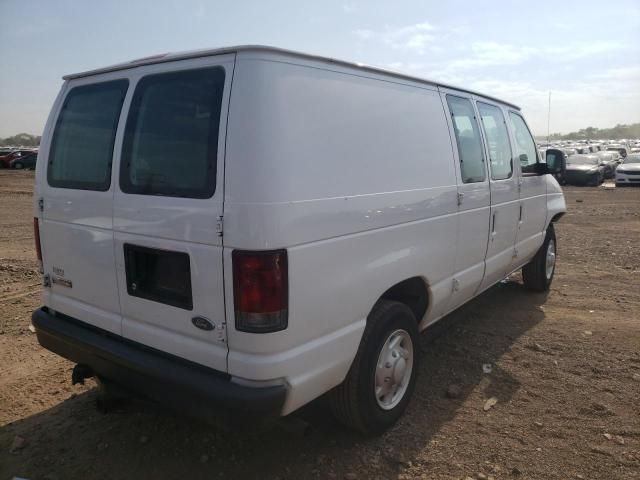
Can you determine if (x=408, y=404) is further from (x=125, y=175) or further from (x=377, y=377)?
(x=125, y=175)

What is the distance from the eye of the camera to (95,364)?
278 centimetres

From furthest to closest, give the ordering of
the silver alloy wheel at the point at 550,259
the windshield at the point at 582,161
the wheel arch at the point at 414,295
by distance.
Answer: the windshield at the point at 582,161 → the silver alloy wheel at the point at 550,259 → the wheel arch at the point at 414,295

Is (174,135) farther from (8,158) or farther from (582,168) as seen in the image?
(8,158)

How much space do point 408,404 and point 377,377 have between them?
1.89 ft

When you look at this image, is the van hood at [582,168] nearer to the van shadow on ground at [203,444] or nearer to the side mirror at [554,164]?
the side mirror at [554,164]

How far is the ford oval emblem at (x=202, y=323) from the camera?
7.73ft

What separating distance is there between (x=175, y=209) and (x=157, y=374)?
2.75 feet

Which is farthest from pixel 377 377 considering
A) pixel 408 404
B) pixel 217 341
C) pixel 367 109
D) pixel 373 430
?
pixel 367 109

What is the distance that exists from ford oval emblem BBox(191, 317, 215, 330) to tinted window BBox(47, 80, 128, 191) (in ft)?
3.07

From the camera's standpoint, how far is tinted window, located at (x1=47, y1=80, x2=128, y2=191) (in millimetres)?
2768

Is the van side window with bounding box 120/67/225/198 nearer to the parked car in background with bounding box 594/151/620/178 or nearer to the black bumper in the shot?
the black bumper

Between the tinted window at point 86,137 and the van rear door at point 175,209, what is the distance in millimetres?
182

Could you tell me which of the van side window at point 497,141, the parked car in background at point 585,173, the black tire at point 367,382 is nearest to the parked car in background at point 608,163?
the parked car in background at point 585,173

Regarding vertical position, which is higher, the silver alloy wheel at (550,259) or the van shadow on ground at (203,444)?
the silver alloy wheel at (550,259)
